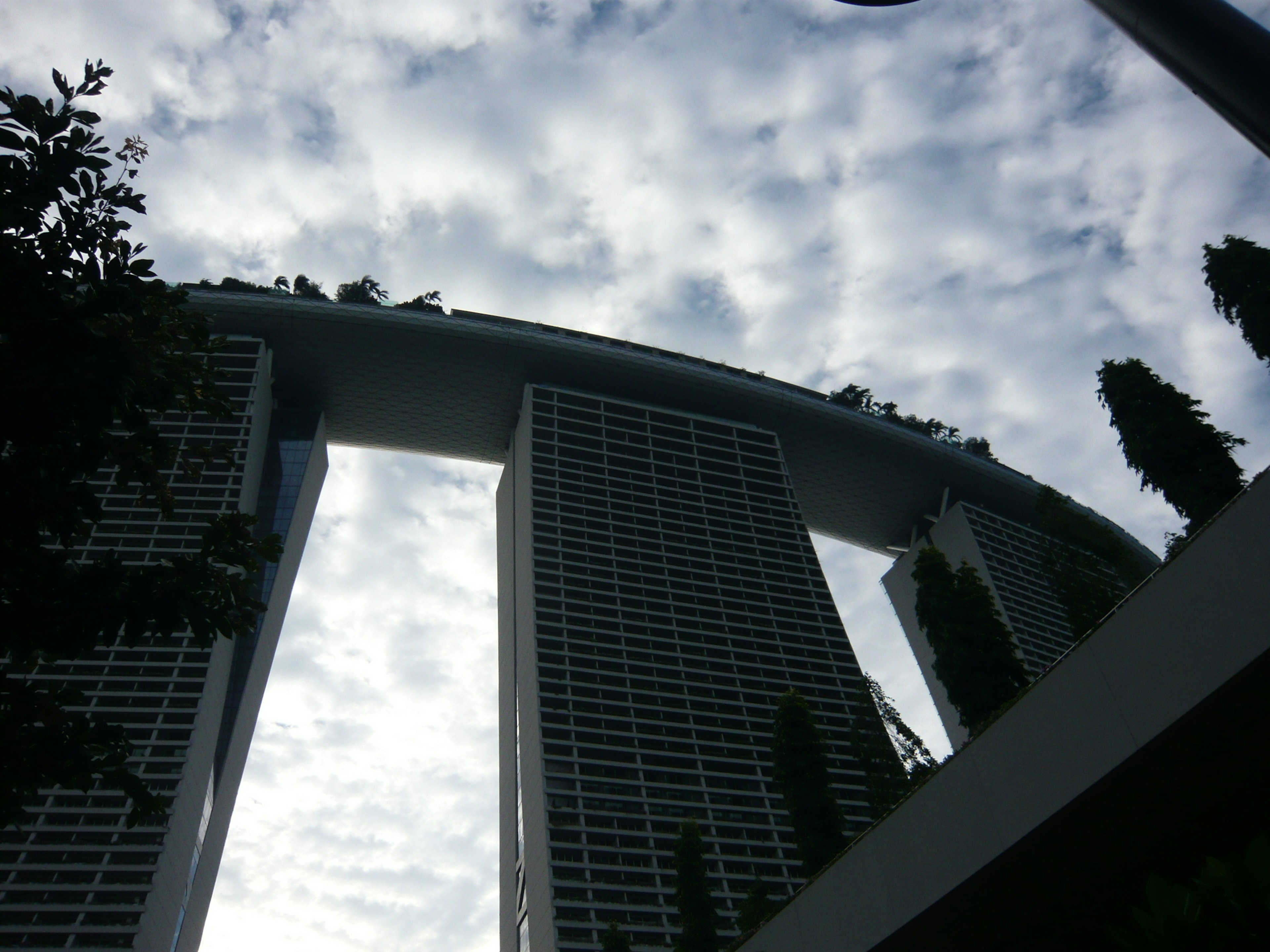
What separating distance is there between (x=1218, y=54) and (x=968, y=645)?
2588cm

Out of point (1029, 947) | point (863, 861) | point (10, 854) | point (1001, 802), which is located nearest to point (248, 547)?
point (1001, 802)

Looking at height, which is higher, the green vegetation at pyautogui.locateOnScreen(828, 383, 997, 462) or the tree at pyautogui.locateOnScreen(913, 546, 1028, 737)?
the green vegetation at pyautogui.locateOnScreen(828, 383, 997, 462)

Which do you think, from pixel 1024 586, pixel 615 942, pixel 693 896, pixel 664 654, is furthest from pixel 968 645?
pixel 1024 586

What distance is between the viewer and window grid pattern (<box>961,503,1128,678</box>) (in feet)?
194

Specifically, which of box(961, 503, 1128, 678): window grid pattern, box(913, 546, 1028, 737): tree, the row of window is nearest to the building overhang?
box(913, 546, 1028, 737): tree

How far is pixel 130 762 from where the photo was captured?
3453 cm

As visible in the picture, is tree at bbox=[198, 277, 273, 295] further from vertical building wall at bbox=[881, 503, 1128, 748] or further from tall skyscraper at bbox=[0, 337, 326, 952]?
vertical building wall at bbox=[881, 503, 1128, 748]

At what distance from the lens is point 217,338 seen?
25.6 ft

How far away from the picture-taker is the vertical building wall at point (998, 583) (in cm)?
5988

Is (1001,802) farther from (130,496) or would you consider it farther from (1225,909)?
(130,496)

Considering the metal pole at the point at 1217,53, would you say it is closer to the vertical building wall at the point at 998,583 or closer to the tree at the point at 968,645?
the tree at the point at 968,645

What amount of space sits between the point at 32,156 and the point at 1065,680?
13426 mm

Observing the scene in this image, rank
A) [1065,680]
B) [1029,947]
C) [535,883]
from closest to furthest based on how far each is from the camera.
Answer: [1065,680], [1029,947], [535,883]

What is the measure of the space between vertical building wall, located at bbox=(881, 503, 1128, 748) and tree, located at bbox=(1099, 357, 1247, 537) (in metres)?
28.3
